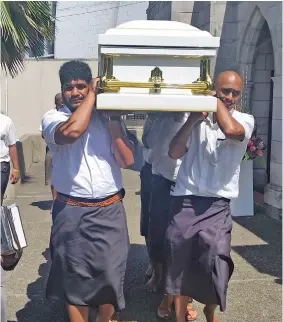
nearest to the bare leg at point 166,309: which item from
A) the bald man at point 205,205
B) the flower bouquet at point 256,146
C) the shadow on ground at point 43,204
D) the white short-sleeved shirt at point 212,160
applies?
the bald man at point 205,205

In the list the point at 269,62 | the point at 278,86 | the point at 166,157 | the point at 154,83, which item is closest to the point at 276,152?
the point at 278,86

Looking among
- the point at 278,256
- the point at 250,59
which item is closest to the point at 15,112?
the point at 250,59

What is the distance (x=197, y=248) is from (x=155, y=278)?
41.5 inches

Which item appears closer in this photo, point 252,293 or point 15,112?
point 252,293

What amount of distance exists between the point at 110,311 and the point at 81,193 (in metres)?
0.76

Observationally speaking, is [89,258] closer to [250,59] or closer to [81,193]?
[81,193]

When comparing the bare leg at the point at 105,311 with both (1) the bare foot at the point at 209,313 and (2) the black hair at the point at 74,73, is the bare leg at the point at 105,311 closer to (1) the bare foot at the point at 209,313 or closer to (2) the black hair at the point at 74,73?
(1) the bare foot at the point at 209,313

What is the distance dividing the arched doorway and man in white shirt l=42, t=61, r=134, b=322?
521cm

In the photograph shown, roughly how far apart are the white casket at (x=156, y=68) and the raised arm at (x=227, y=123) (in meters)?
0.12

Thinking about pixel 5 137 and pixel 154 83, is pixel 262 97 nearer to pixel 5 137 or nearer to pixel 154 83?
pixel 5 137

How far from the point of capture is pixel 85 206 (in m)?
2.89

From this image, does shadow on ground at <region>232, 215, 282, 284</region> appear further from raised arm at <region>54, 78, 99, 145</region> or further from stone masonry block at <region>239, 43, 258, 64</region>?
stone masonry block at <region>239, 43, 258, 64</region>

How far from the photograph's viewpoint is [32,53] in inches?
309

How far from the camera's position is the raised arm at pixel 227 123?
8.80 ft
